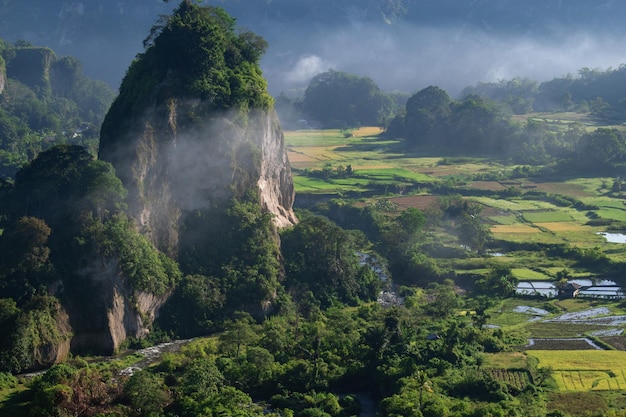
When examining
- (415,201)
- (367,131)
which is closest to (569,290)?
(415,201)

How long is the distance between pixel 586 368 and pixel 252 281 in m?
15.7

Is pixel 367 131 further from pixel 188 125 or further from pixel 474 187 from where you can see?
pixel 188 125

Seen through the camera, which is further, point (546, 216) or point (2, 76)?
point (2, 76)

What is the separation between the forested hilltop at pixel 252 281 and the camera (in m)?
29.6

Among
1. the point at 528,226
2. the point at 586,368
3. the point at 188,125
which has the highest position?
the point at 188,125

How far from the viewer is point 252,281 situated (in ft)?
126

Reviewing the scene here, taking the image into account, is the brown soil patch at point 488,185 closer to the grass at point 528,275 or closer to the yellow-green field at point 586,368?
the grass at point 528,275

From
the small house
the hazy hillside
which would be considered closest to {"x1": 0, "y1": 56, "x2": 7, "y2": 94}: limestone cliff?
the hazy hillside

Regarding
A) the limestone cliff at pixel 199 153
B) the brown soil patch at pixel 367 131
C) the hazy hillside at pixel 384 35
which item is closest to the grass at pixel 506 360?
the limestone cliff at pixel 199 153

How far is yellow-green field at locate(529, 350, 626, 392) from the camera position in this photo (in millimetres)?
30344

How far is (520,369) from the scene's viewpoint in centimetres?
3186

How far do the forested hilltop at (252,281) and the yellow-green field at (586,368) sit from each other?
104 millimetres

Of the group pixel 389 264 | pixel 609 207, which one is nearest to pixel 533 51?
pixel 609 207

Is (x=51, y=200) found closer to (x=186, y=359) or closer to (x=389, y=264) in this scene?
(x=186, y=359)
